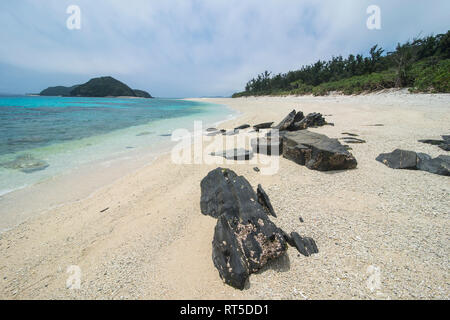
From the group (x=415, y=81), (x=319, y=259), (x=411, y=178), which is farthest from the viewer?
(x=415, y=81)

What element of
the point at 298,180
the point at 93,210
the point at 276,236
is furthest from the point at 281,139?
the point at 93,210

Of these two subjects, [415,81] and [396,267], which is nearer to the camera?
[396,267]

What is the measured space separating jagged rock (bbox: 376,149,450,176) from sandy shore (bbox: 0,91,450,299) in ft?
0.83

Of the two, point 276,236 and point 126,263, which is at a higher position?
point 276,236

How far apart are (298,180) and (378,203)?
1.54 metres

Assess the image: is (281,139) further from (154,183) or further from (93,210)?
(93,210)

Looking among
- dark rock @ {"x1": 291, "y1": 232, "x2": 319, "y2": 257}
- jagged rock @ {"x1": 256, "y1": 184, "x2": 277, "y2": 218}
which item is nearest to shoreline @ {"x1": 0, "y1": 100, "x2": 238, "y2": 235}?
jagged rock @ {"x1": 256, "y1": 184, "x2": 277, "y2": 218}

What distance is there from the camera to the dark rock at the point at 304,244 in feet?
7.90

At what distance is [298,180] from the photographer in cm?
431

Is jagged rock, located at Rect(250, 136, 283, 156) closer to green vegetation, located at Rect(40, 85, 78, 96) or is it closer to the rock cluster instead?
the rock cluster

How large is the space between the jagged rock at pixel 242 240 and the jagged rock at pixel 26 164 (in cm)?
851

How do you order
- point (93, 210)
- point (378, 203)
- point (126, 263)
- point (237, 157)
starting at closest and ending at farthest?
1. point (126, 263)
2. point (378, 203)
3. point (93, 210)
4. point (237, 157)

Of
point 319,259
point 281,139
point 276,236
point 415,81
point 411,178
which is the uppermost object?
point 415,81

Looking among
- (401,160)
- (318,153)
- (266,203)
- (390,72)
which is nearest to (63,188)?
(266,203)
